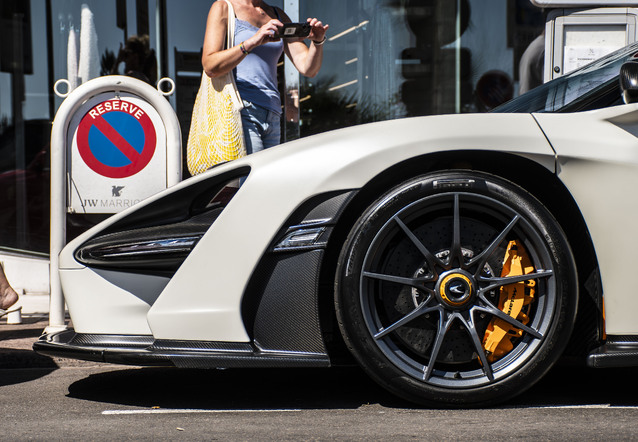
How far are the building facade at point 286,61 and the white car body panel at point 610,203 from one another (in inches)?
187

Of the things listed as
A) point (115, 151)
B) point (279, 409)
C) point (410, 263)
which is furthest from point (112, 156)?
point (410, 263)

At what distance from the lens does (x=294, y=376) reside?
3.78 m

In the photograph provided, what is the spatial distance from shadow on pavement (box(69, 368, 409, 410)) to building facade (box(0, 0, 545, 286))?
3800 mm

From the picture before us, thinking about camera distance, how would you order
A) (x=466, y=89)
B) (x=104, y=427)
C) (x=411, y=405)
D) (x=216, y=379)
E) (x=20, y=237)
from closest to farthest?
(x=104, y=427), (x=411, y=405), (x=216, y=379), (x=20, y=237), (x=466, y=89)

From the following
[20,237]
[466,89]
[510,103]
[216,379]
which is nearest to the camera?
[216,379]

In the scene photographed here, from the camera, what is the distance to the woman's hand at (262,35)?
13.5 ft

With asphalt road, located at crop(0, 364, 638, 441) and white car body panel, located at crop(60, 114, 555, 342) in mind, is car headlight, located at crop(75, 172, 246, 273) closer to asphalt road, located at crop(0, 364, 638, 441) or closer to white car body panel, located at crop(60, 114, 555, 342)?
white car body panel, located at crop(60, 114, 555, 342)

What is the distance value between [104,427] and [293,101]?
5.05 metres

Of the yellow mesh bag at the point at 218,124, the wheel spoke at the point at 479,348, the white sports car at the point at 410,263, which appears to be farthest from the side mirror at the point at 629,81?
the yellow mesh bag at the point at 218,124

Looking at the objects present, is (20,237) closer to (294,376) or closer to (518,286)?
(294,376)

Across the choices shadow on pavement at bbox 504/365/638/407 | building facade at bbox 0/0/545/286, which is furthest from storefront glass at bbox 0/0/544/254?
shadow on pavement at bbox 504/365/638/407

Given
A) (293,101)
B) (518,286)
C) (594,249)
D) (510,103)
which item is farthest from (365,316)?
(293,101)

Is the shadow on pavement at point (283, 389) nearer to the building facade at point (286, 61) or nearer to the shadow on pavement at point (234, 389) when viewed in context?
the shadow on pavement at point (234, 389)

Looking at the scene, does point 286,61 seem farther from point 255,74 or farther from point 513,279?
point 513,279
